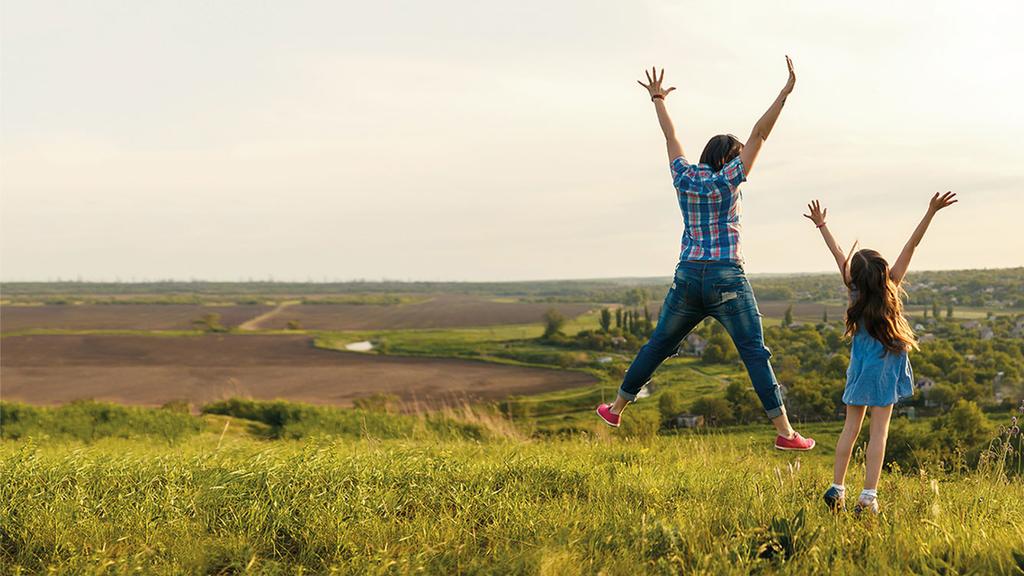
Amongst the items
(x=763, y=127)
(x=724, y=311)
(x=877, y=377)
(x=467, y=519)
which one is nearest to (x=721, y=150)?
(x=763, y=127)

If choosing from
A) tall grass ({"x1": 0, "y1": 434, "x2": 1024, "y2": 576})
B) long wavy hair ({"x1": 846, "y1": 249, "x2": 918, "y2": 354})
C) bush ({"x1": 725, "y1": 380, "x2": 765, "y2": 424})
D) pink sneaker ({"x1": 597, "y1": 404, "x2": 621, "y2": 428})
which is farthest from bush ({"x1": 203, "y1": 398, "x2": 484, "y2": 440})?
bush ({"x1": 725, "y1": 380, "x2": 765, "y2": 424})

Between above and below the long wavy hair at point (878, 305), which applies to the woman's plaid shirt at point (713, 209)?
above

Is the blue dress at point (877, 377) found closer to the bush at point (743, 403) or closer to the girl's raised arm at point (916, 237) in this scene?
the girl's raised arm at point (916, 237)

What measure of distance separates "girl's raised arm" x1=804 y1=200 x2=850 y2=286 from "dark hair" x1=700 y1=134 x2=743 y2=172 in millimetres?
715

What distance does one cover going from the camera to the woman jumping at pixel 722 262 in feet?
15.4

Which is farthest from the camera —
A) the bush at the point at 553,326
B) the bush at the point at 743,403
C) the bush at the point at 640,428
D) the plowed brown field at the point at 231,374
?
the bush at the point at 553,326

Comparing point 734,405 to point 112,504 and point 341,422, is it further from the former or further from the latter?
point 112,504

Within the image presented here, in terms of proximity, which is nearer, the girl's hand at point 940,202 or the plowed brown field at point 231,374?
the girl's hand at point 940,202

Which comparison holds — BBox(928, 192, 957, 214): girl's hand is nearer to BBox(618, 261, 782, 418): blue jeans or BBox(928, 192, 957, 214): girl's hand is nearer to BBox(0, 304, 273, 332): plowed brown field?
BBox(618, 261, 782, 418): blue jeans

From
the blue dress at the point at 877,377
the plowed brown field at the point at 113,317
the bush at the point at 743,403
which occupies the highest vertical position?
the blue dress at the point at 877,377

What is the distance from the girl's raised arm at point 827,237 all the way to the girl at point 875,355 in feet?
0.28

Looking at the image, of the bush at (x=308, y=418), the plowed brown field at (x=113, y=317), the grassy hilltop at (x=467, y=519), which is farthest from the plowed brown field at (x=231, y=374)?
the grassy hilltop at (x=467, y=519)

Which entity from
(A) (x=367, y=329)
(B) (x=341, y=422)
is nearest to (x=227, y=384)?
(B) (x=341, y=422)

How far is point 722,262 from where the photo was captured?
15.6 feet
